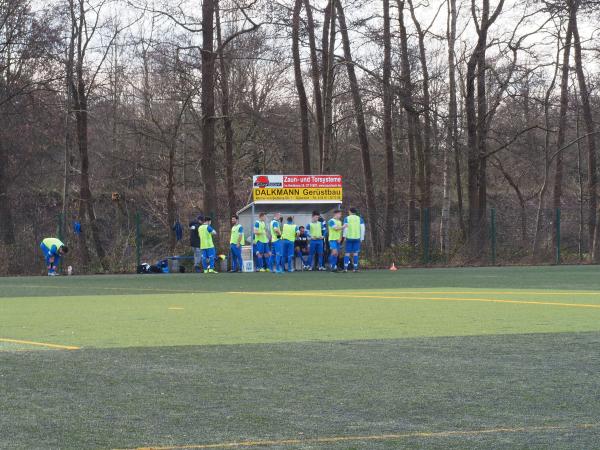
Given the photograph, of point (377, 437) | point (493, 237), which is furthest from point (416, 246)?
point (377, 437)

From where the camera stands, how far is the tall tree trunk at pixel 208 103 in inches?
1465

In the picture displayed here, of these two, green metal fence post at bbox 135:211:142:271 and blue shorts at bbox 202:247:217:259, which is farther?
green metal fence post at bbox 135:211:142:271

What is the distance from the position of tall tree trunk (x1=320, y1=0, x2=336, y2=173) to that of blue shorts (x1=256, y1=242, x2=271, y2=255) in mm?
8684

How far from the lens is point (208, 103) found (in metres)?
37.7

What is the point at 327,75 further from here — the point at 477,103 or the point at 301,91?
the point at 477,103

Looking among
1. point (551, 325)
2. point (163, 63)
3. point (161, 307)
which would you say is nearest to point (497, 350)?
point (551, 325)

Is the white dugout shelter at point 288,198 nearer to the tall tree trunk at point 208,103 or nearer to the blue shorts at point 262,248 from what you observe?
the blue shorts at point 262,248

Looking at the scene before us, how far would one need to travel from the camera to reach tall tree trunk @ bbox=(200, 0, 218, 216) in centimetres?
3722

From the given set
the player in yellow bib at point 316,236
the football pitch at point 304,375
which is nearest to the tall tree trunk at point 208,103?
the player in yellow bib at point 316,236

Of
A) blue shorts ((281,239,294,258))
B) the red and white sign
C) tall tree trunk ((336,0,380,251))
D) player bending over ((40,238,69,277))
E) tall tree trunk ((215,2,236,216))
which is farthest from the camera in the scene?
tall tree trunk ((215,2,236,216))

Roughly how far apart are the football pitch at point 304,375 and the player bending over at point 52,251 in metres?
16.0

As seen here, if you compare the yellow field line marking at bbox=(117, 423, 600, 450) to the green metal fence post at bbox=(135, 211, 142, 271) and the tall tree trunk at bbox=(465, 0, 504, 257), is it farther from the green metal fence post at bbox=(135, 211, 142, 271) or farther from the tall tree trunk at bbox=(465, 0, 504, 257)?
the tall tree trunk at bbox=(465, 0, 504, 257)

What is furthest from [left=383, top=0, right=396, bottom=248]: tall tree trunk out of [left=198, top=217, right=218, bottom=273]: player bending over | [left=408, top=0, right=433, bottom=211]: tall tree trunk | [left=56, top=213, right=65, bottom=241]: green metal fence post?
[left=56, top=213, right=65, bottom=241]: green metal fence post

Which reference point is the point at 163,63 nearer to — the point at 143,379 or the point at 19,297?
the point at 19,297
